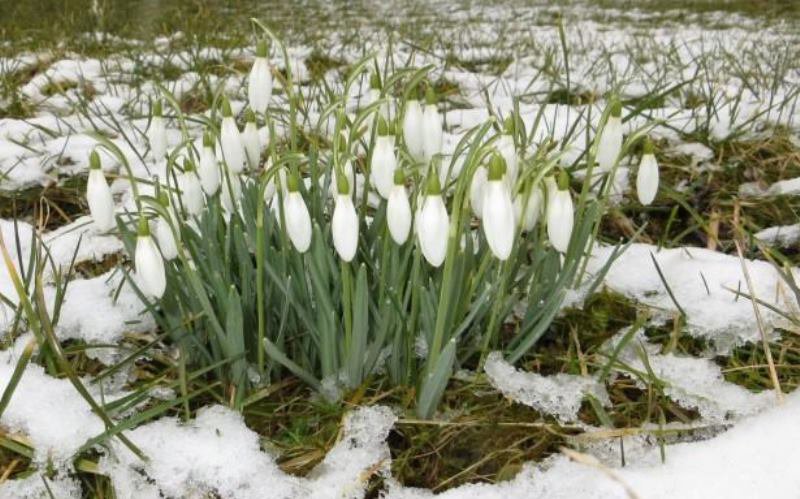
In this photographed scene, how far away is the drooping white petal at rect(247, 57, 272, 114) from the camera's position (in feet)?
5.07

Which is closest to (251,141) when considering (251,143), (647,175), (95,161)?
(251,143)

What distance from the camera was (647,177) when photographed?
155 centimetres

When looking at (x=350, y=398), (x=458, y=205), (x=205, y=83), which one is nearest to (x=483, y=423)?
(x=350, y=398)

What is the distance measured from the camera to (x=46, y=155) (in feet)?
9.18

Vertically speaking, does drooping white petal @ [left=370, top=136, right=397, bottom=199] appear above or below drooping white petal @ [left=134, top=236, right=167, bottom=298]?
above

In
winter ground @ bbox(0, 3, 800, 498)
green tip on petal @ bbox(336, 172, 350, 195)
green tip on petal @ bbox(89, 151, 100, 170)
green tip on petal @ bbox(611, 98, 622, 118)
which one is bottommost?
winter ground @ bbox(0, 3, 800, 498)

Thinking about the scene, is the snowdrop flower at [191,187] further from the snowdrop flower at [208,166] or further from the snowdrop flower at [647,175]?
the snowdrop flower at [647,175]

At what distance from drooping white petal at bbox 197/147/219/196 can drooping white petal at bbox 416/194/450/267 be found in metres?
0.51

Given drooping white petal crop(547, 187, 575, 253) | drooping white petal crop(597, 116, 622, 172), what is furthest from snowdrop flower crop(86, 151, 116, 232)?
drooping white petal crop(597, 116, 622, 172)

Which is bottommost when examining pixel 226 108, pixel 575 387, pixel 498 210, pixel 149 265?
pixel 575 387

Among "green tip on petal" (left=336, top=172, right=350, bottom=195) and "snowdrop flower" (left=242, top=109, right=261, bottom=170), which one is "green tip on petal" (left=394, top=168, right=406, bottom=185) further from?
"snowdrop flower" (left=242, top=109, right=261, bottom=170)

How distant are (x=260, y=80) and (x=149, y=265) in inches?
18.2

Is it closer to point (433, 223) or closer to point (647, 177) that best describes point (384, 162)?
point (433, 223)

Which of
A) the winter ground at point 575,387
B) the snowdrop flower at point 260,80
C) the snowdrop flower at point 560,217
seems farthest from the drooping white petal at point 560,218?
the snowdrop flower at point 260,80
